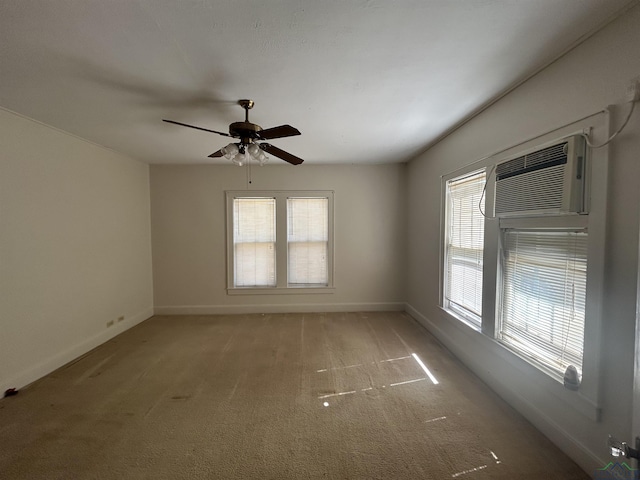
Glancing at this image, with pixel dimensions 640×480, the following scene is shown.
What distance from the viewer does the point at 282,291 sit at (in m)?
4.28

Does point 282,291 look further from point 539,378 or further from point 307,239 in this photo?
point 539,378

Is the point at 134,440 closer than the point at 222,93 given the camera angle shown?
Yes

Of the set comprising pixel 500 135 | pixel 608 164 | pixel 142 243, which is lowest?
pixel 142 243

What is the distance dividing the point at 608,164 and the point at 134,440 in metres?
3.30

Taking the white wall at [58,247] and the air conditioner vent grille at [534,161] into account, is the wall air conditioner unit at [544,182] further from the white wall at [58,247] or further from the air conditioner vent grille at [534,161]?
the white wall at [58,247]

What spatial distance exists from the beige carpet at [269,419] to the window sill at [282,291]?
126 cm

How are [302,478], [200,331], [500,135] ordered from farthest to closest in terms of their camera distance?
[200,331] < [500,135] < [302,478]

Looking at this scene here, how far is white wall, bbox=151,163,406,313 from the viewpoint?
418cm

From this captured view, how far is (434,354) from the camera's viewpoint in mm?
2836

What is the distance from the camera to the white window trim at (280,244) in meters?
4.21

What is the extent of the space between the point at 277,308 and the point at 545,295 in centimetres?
346

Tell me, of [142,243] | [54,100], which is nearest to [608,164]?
[54,100]

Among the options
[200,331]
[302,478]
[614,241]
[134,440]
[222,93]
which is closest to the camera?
[614,241]

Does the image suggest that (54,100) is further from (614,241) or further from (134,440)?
(614,241)
